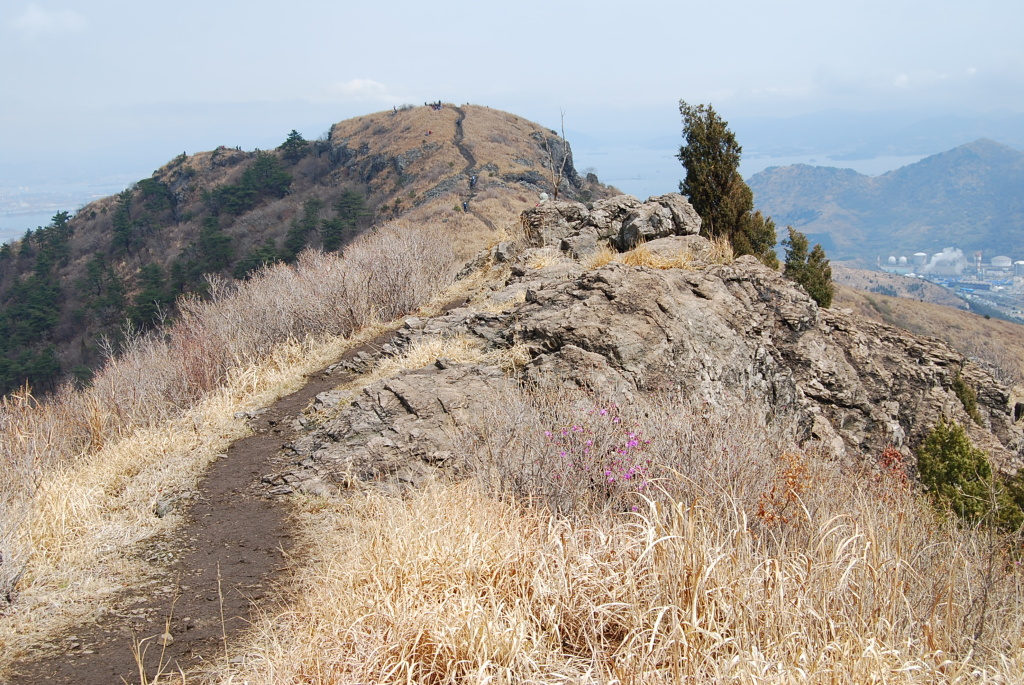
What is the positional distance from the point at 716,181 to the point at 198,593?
555 inches

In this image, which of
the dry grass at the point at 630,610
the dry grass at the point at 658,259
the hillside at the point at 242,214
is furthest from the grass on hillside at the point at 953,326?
the dry grass at the point at 630,610

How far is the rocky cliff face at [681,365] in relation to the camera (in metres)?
6.28

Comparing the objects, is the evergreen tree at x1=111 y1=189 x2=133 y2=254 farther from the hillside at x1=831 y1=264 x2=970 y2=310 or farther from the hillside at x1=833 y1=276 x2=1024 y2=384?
the hillside at x1=831 y1=264 x2=970 y2=310

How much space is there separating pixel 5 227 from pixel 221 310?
730ft

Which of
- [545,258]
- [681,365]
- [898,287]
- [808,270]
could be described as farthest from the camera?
[898,287]

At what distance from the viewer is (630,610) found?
106 inches

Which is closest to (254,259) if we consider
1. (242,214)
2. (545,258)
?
(242,214)

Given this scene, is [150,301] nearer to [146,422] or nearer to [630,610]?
[146,422]

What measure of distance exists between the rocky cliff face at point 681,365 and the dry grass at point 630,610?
5.55 feet

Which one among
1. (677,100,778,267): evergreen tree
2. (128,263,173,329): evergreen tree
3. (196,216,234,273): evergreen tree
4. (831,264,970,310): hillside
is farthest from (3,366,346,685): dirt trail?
(831,264,970,310): hillside

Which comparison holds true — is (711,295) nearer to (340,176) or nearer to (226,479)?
(226,479)

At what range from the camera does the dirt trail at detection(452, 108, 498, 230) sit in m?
37.3

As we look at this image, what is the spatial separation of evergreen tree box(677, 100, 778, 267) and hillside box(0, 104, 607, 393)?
1255 cm

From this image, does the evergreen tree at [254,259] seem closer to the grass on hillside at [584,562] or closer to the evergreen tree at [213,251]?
the evergreen tree at [213,251]
